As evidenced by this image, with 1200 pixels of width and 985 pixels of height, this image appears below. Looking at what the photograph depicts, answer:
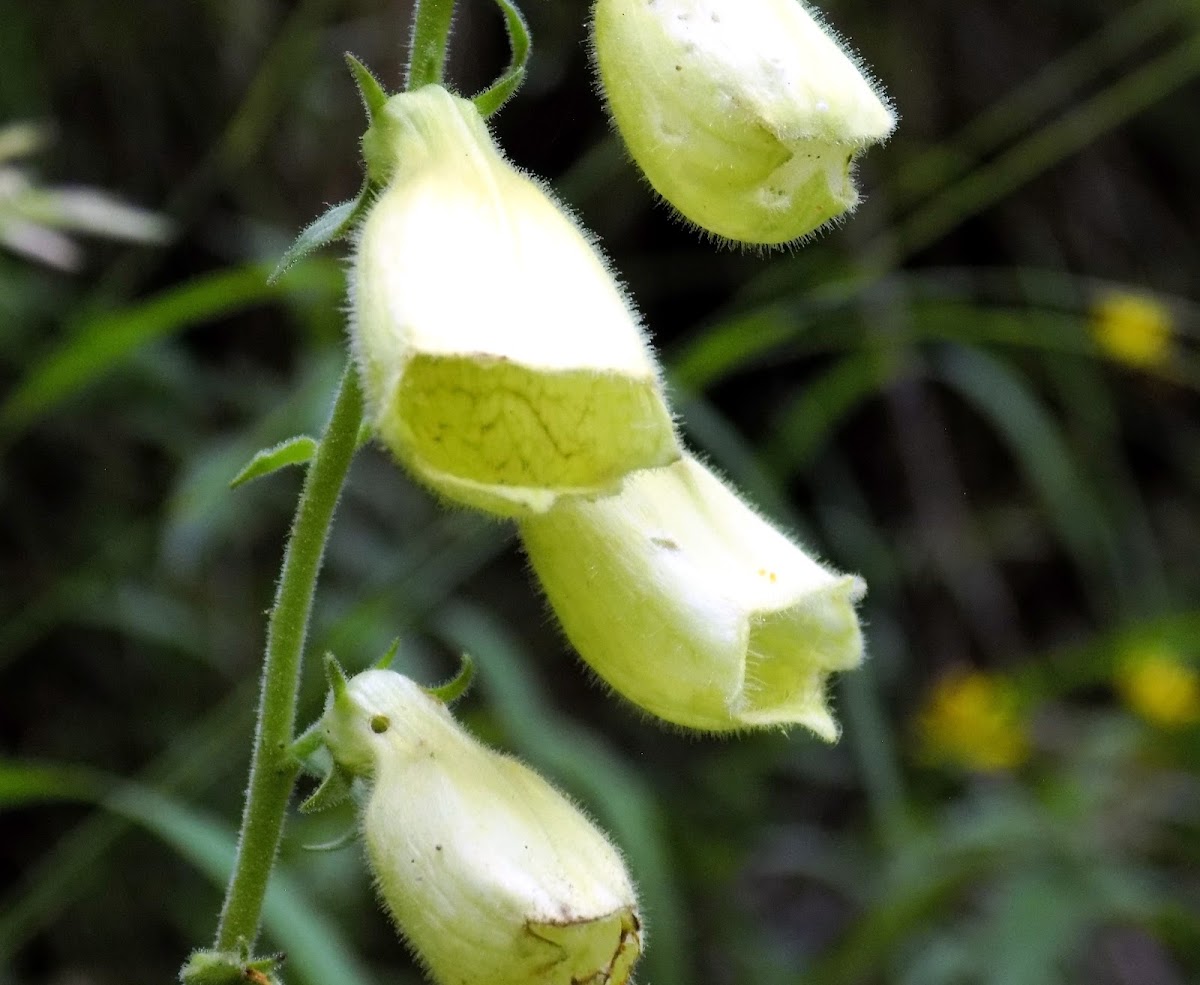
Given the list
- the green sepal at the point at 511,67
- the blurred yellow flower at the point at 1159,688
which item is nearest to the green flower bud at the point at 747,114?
the green sepal at the point at 511,67

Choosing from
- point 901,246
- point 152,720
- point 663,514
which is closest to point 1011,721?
point 901,246

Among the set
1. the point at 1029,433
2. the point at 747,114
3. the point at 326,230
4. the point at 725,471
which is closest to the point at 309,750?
the point at 326,230

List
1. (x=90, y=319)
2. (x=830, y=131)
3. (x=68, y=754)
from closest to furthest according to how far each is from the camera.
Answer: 1. (x=830, y=131)
2. (x=90, y=319)
3. (x=68, y=754)

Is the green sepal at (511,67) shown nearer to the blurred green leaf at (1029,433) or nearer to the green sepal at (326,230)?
the green sepal at (326,230)

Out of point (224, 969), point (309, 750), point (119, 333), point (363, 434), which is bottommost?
point (224, 969)

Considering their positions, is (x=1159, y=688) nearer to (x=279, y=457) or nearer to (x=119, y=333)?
(x=119, y=333)

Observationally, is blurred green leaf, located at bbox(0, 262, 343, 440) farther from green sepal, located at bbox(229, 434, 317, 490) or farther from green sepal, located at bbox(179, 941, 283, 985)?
green sepal, located at bbox(179, 941, 283, 985)

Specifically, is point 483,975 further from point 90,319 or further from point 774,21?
point 90,319
